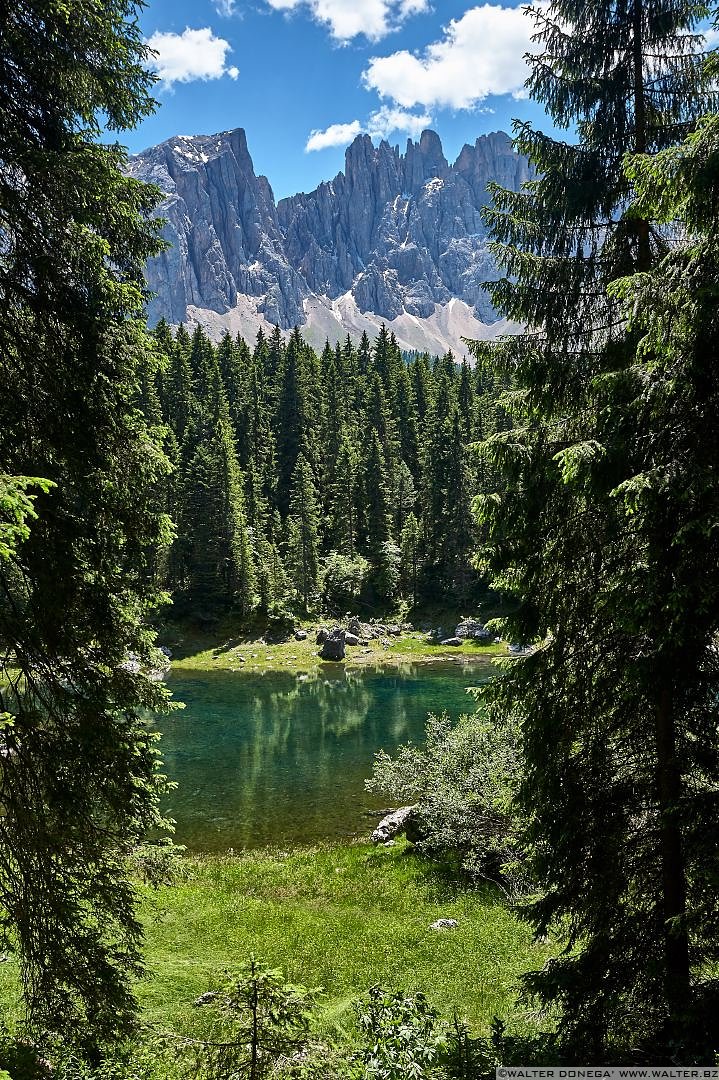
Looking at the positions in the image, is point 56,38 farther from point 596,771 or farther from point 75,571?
point 596,771

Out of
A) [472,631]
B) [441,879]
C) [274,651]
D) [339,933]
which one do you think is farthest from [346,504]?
[339,933]

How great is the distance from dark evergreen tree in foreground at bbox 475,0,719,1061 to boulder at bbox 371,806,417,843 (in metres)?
13.2

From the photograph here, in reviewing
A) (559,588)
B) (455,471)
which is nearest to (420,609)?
(455,471)

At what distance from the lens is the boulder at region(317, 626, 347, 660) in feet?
179

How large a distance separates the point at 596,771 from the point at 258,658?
49.9m

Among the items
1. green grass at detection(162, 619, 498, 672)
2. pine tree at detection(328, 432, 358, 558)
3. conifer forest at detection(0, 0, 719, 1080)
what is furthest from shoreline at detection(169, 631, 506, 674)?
conifer forest at detection(0, 0, 719, 1080)

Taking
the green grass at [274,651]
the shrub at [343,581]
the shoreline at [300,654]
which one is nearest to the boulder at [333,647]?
the shoreline at [300,654]

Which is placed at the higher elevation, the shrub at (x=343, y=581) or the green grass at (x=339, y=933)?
the shrub at (x=343, y=581)

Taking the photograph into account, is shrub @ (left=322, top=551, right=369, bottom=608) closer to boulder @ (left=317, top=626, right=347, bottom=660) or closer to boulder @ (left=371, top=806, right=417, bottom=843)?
boulder @ (left=317, top=626, right=347, bottom=660)

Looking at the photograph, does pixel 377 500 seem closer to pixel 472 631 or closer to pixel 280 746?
pixel 472 631

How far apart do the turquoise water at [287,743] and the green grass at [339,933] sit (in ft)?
10.8

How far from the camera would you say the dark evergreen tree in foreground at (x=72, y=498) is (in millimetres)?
6152

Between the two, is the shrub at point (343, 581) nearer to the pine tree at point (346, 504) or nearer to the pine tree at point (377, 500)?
the pine tree at point (346, 504)

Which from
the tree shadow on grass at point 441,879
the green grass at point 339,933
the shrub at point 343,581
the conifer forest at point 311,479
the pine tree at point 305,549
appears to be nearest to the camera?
the green grass at point 339,933
